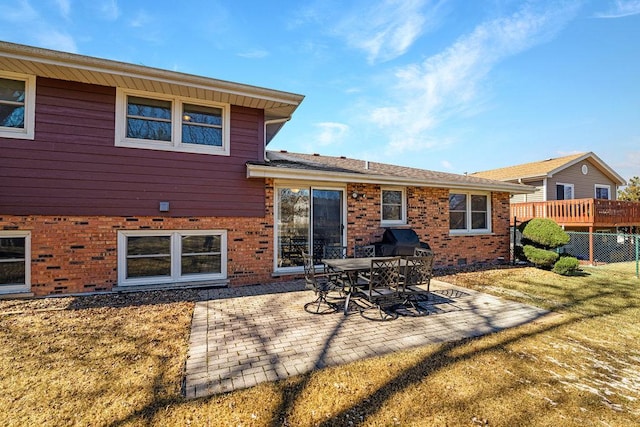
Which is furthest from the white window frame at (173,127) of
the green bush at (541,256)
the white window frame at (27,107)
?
the green bush at (541,256)

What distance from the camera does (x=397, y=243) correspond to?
7.80 m

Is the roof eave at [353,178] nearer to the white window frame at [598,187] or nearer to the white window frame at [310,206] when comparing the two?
the white window frame at [310,206]

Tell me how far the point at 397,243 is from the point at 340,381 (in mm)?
5357

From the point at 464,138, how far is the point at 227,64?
502 inches

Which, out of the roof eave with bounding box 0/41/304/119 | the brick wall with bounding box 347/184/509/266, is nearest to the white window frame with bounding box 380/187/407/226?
the brick wall with bounding box 347/184/509/266

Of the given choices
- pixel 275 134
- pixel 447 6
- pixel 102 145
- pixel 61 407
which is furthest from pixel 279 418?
pixel 447 6

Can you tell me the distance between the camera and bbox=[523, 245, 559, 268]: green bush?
28.0 ft

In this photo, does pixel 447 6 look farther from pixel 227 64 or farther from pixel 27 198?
pixel 27 198

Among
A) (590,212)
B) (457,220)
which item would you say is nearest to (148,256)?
(457,220)

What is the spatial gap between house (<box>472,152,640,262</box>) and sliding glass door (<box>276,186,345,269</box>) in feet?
26.1

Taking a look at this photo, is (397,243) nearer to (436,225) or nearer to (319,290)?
(436,225)

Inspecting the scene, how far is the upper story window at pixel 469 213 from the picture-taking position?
9984 millimetres

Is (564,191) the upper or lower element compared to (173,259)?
upper

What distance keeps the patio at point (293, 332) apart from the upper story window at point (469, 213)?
434cm
